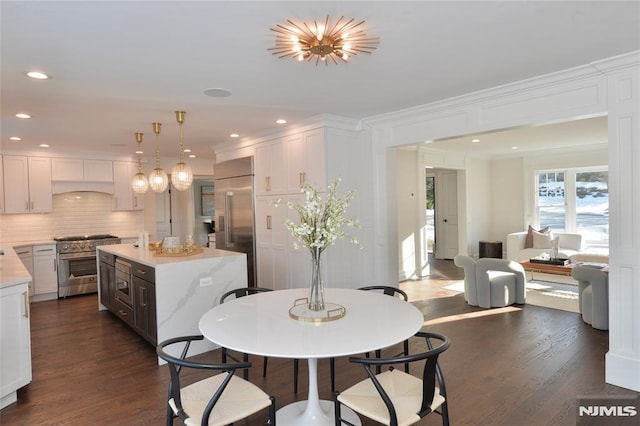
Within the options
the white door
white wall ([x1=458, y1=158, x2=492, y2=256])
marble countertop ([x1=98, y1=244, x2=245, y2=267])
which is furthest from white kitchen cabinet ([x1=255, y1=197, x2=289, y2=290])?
the white door

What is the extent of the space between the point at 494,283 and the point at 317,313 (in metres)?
3.61

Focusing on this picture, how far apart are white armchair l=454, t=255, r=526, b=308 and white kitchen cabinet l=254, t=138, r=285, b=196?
2767 millimetres

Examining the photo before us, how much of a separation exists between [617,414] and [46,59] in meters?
4.53

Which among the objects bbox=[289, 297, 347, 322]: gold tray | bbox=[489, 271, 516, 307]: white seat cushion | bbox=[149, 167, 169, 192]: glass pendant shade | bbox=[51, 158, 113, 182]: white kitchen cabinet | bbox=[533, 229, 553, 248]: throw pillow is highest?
bbox=[51, 158, 113, 182]: white kitchen cabinet

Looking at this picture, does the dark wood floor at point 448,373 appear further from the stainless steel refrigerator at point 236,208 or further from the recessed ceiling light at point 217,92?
the recessed ceiling light at point 217,92

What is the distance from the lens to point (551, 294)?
5.68 metres

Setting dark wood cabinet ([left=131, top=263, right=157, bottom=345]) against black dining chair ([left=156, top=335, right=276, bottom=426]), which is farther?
dark wood cabinet ([left=131, top=263, right=157, bottom=345])

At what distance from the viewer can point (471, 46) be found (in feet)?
8.47

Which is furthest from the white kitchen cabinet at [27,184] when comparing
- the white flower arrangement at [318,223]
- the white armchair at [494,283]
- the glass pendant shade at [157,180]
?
the white armchair at [494,283]

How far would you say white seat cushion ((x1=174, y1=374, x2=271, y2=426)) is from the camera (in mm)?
1814

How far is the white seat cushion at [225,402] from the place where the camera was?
181 centimetres

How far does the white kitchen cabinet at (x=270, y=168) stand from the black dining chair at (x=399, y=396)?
135 inches

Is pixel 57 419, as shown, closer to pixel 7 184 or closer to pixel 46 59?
pixel 46 59

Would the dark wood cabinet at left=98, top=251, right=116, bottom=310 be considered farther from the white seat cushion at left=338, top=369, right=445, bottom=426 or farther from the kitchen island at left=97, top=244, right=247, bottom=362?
the white seat cushion at left=338, top=369, right=445, bottom=426
